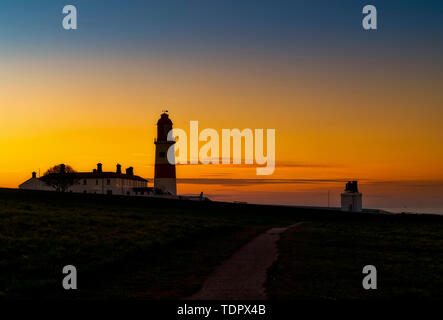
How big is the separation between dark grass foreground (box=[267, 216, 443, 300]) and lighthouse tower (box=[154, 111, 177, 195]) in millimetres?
54494

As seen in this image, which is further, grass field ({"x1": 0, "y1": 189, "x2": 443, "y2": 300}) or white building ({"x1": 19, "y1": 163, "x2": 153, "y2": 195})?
white building ({"x1": 19, "y1": 163, "x2": 153, "y2": 195})

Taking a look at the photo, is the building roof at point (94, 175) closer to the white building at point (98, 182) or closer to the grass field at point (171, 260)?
the white building at point (98, 182)

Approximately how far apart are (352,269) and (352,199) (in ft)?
220

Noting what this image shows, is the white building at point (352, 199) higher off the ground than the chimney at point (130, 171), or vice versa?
the chimney at point (130, 171)

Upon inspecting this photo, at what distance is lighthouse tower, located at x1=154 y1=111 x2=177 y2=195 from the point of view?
8306 centimetres

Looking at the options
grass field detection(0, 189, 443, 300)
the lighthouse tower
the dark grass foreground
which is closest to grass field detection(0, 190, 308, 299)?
grass field detection(0, 189, 443, 300)

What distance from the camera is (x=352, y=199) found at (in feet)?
274

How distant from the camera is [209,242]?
27.9m

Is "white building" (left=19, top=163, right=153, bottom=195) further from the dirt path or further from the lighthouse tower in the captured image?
the dirt path

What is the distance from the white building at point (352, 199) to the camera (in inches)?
3274

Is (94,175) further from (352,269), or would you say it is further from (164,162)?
(352,269)

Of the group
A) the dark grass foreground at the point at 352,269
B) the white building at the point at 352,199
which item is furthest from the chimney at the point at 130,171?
the dark grass foreground at the point at 352,269

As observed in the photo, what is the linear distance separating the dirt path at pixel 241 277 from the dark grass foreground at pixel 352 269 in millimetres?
429
